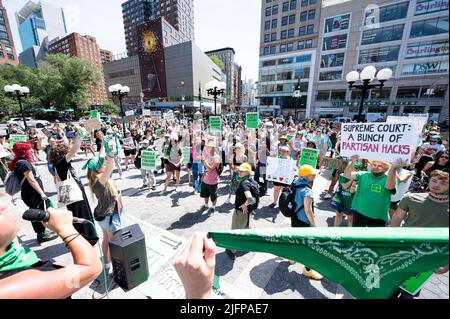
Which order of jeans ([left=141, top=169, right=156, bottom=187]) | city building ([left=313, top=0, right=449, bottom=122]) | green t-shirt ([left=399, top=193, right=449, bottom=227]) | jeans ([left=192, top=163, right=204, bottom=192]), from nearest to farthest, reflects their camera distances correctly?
green t-shirt ([left=399, top=193, right=449, bottom=227]) → jeans ([left=192, top=163, right=204, bottom=192]) → jeans ([left=141, top=169, right=156, bottom=187]) → city building ([left=313, top=0, right=449, bottom=122])

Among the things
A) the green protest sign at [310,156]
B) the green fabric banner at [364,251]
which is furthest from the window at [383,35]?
the green fabric banner at [364,251]

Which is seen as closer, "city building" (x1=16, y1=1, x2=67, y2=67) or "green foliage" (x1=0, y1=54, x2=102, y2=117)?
"green foliage" (x1=0, y1=54, x2=102, y2=117)

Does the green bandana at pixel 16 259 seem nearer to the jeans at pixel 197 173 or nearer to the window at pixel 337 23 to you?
the jeans at pixel 197 173

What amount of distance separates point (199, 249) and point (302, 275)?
2.93 m

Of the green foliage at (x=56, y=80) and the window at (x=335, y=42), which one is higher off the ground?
the window at (x=335, y=42)

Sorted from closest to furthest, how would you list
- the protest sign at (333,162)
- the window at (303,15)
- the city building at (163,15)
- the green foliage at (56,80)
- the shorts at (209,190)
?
the protest sign at (333,162) → the shorts at (209,190) → the green foliage at (56,80) → the window at (303,15) → the city building at (163,15)

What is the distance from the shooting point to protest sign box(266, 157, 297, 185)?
5148mm

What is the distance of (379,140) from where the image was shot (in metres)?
2.17

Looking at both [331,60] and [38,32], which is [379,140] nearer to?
[331,60]

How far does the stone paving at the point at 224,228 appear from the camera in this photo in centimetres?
286

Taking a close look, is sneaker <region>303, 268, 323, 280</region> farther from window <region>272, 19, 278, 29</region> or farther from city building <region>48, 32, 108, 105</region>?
city building <region>48, 32, 108, 105</region>

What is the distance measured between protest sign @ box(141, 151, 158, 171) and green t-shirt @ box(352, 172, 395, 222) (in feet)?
18.4

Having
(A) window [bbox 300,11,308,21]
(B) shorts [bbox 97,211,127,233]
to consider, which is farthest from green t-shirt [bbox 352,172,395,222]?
(A) window [bbox 300,11,308,21]

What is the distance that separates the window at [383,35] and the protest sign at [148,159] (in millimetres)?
37992
